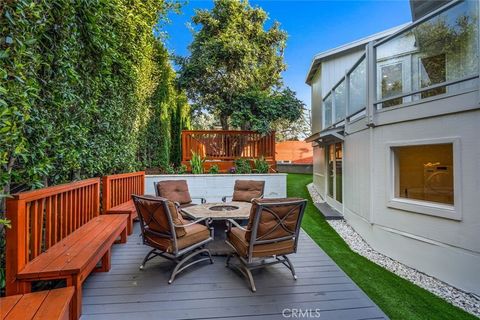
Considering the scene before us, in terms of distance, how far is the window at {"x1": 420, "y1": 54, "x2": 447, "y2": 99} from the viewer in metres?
3.79

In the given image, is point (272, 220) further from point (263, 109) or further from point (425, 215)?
point (263, 109)

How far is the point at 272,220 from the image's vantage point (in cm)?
298

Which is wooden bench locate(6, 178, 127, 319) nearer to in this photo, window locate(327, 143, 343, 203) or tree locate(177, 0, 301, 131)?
window locate(327, 143, 343, 203)

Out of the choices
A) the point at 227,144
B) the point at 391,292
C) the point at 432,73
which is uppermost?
the point at 432,73

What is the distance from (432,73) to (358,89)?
6.17 feet

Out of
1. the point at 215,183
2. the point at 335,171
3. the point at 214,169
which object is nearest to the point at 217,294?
the point at 215,183

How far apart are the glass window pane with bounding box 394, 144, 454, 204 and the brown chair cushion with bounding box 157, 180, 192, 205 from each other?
173 inches

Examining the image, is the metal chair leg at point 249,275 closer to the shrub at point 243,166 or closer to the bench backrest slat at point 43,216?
the bench backrest slat at point 43,216

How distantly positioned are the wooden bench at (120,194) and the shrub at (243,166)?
10.6 ft

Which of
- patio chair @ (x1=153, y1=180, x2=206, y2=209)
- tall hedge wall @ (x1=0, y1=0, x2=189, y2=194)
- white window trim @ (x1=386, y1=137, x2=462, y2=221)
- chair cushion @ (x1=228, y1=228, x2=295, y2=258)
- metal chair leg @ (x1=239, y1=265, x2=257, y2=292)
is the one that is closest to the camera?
tall hedge wall @ (x1=0, y1=0, x2=189, y2=194)

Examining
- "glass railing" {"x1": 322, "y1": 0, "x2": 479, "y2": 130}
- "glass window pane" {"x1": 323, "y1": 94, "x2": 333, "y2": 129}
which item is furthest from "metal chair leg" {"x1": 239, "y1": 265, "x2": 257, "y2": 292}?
"glass window pane" {"x1": 323, "y1": 94, "x2": 333, "y2": 129}

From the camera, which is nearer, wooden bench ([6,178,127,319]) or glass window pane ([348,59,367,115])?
wooden bench ([6,178,127,319])
